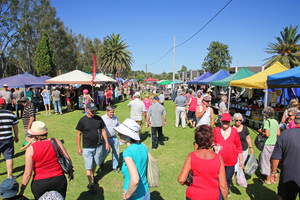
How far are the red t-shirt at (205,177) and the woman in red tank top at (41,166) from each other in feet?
6.11

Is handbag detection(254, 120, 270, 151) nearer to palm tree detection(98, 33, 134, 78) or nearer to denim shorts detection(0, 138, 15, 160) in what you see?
denim shorts detection(0, 138, 15, 160)

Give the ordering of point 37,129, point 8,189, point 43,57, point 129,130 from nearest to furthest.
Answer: point 8,189 < point 129,130 < point 37,129 < point 43,57

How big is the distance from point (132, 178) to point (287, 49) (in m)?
32.5

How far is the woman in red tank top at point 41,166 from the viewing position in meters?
2.29

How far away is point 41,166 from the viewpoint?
7.71 feet

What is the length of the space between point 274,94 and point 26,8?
43041 mm

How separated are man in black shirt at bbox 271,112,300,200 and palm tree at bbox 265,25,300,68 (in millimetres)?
28290

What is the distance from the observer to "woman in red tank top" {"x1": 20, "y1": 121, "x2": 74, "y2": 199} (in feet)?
7.52

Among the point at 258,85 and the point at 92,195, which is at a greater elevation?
the point at 258,85

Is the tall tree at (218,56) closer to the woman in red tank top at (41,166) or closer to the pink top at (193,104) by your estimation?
the pink top at (193,104)

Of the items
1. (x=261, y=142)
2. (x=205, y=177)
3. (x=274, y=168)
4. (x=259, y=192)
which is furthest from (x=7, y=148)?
(x=261, y=142)

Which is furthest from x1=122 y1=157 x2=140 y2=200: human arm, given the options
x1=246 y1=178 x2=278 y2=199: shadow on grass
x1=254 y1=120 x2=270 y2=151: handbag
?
x1=254 y1=120 x2=270 y2=151: handbag

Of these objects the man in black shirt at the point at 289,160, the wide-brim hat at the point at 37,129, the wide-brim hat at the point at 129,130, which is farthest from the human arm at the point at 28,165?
the man in black shirt at the point at 289,160

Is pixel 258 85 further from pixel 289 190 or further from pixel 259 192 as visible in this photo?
pixel 289 190
